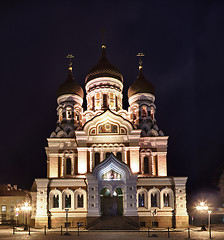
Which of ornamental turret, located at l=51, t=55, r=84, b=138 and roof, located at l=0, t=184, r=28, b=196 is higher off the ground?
ornamental turret, located at l=51, t=55, r=84, b=138

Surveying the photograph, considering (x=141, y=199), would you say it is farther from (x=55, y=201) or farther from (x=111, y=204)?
(x=55, y=201)

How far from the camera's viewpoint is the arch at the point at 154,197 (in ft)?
103

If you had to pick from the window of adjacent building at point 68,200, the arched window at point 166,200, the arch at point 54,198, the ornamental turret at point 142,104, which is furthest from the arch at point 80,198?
the ornamental turret at point 142,104

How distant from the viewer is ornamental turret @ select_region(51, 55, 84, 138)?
123 ft

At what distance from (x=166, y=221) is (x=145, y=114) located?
12431 mm

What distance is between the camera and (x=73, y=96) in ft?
126

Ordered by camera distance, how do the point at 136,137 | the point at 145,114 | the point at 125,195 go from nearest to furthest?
the point at 125,195 < the point at 136,137 < the point at 145,114

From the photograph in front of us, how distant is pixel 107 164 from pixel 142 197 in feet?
15.8

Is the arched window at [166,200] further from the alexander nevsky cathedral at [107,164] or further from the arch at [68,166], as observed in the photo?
the arch at [68,166]

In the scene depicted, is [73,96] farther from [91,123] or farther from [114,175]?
[114,175]

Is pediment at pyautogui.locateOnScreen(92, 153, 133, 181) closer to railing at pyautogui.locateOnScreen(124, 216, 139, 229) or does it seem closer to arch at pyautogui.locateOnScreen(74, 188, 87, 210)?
arch at pyautogui.locateOnScreen(74, 188, 87, 210)

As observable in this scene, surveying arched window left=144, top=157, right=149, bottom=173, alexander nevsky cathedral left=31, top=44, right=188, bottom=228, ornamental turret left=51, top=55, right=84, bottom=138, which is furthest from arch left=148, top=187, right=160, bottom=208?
ornamental turret left=51, top=55, right=84, bottom=138

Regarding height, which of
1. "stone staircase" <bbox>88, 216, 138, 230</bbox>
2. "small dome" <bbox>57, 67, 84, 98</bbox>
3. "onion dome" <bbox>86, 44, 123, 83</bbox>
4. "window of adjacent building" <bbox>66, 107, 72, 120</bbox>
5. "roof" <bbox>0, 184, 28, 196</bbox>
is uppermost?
"onion dome" <bbox>86, 44, 123, 83</bbox>

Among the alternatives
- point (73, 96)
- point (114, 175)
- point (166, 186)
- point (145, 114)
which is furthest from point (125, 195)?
point (73, 96)
